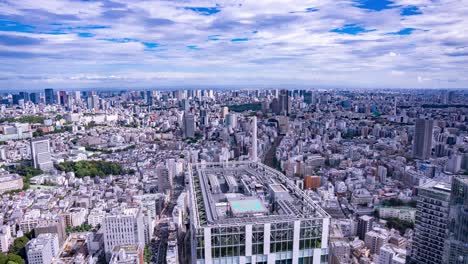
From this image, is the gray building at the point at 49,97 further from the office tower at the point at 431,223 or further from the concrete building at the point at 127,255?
the office tower at the point at 431,223

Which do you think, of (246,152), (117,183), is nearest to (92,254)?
(117,183)

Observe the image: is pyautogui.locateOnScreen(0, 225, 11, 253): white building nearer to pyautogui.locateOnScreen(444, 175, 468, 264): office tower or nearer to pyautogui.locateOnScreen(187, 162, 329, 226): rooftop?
pyautogui.locateOnScreen(187, 162, 329, 226): rooftop

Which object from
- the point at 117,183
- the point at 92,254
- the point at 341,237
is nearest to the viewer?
the point at 92,254

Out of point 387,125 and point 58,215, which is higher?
point 387,125

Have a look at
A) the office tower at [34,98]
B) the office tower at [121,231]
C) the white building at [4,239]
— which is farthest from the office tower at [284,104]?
the office tower at [34,98]

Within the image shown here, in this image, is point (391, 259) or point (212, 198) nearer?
point (212, 198)

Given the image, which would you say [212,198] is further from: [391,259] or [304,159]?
[304,159]
